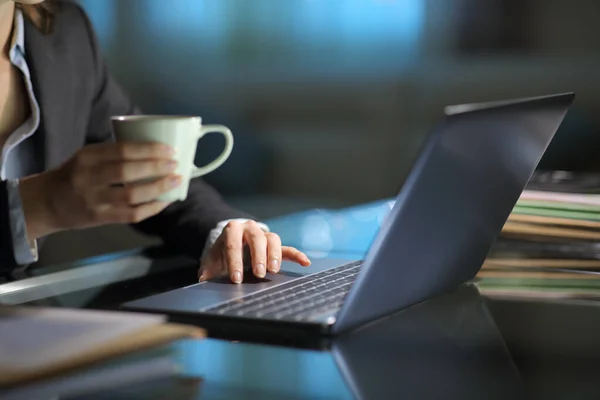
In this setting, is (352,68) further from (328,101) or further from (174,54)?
(174,54)

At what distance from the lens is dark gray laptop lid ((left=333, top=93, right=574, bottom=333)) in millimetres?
712

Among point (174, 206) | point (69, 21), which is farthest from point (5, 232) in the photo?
point (69, 21)

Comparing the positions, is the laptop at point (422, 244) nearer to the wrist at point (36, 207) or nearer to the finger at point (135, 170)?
the finger at point (135, 170)

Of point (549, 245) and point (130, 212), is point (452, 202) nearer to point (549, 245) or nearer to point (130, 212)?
point (130, 212)

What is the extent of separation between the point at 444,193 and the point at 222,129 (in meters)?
0.35

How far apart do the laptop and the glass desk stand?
0.03 metres

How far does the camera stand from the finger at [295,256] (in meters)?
1.09

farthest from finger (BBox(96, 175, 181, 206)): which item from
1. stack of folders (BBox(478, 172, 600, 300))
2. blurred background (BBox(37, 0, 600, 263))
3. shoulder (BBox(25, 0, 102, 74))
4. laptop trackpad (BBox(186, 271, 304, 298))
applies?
blurred background (BBox(37, 0, 600, 263))

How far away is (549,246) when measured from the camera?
1257 mm

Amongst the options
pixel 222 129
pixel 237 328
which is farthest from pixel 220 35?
pixel 237 328

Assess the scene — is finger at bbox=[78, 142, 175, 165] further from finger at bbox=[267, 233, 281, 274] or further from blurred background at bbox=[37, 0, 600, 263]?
blurred background at bbox=[37, 0, 600, 263]

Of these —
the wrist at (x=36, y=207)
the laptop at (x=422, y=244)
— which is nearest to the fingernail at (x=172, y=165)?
the laptop at (x=422, y=244)

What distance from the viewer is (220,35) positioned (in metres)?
3.01

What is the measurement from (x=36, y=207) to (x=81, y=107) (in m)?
0.57
